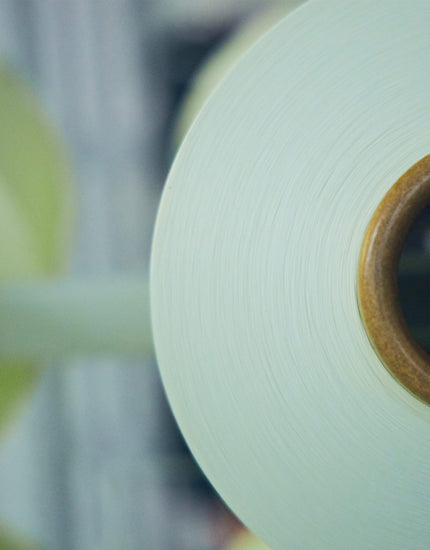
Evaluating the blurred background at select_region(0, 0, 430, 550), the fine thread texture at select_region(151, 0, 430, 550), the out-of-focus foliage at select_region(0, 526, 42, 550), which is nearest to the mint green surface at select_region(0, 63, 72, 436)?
the out-of-focus foliage at select_region(0, 526, 42, 550)

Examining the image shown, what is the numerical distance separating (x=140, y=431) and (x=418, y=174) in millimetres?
1293

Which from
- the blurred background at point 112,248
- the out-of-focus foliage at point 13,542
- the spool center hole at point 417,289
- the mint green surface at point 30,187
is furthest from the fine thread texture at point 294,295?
the blurred background at point 112,248

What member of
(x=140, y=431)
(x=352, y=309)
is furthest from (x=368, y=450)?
(x=140, y=431)

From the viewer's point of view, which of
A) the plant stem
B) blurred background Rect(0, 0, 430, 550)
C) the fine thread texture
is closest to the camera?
the fine thread texture

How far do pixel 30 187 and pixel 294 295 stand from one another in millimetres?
536

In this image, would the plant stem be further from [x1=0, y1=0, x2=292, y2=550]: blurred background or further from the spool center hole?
[x1=0, y1=0, x2=292, y2=550]: blurred background

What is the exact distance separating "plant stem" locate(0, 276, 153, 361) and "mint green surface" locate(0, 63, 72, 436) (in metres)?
0.17

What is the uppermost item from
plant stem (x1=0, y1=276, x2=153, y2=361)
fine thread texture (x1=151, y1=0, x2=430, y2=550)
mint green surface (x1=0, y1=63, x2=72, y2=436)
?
mint green surface (x1=0, y1=63, x2=72, y2=436)

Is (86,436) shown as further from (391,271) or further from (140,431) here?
(391,271)

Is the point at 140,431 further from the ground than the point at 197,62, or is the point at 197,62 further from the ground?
the point at 197,62

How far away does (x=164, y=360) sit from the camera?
30cm

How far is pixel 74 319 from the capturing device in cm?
49

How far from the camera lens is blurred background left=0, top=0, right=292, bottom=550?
142 centimetres

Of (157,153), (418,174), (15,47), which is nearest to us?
(418,174)
